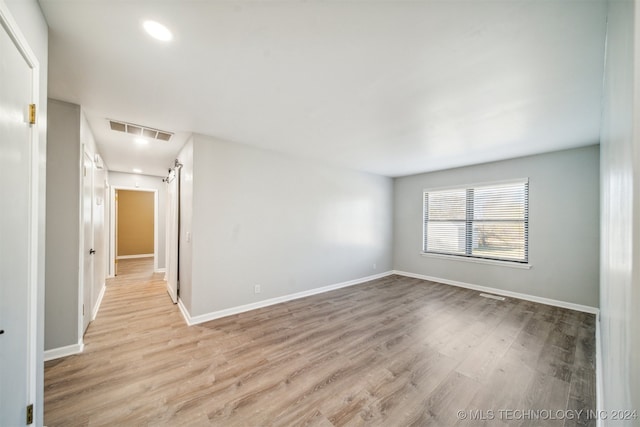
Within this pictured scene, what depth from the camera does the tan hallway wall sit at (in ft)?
27.3

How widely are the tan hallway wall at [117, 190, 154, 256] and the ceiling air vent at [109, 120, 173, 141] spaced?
6.84 meters

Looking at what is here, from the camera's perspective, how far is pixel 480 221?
184 inches

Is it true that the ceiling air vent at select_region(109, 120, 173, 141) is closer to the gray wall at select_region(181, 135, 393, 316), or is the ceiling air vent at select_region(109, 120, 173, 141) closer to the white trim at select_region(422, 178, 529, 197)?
the gray wall at select_region(181, 135, 393, 316)

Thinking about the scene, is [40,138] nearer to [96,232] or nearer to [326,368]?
[326,368]

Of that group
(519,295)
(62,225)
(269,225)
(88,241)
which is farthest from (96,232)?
(519,295)

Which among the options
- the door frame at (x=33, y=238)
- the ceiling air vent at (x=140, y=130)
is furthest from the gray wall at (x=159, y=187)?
the door frame at (x=33, y=238)

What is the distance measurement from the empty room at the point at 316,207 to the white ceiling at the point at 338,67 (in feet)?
0.06

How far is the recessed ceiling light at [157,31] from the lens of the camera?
139 cm

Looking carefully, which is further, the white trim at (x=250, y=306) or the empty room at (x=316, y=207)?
the white trim at (x=250, y=306)

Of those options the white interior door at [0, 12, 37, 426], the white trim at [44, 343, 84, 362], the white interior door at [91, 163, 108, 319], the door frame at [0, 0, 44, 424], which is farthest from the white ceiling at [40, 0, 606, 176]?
the white trim at [44, 343, 84, 362]

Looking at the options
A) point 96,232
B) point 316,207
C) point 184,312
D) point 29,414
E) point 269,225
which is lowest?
point 184,312

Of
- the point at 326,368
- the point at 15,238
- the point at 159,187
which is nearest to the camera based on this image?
the point at 15,238

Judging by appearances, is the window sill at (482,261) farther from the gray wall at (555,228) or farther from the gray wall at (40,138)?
the gray wall at (40,138)

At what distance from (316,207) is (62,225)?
335 cm
